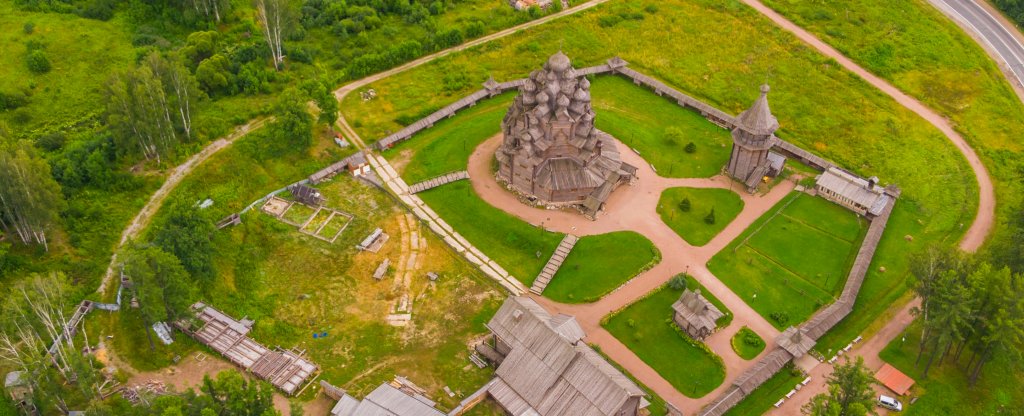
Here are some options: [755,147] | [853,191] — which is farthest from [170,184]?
[853,191]

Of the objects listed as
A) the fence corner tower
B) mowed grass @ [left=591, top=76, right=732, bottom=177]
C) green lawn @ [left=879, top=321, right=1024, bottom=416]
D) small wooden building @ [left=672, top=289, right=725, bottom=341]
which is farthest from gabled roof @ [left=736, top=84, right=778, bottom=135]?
green lawn @ [left=879, top=321, right=1024, bottom=416]

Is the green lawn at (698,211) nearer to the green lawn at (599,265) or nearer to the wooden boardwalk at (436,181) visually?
the green lawn at (599,265)

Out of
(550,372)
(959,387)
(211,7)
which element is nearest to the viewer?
(550,372)

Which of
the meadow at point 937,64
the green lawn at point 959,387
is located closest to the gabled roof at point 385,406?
the green lawn at point 959,387

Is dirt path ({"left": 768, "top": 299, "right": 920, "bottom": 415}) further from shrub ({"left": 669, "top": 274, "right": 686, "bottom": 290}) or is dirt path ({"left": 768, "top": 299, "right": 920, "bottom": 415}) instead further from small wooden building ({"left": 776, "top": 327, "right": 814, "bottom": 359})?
shrub ({"left": 669, "top": 274, "right": 686, "bottom": 290})

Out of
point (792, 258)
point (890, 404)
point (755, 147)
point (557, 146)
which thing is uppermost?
point (557, 146)

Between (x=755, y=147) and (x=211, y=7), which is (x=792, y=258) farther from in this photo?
(x=211, y=7)
